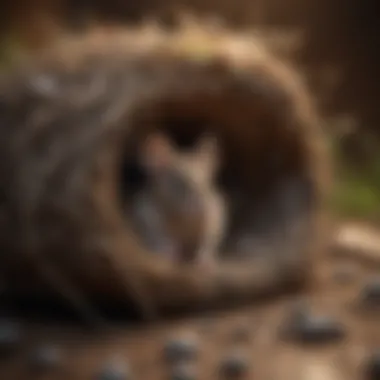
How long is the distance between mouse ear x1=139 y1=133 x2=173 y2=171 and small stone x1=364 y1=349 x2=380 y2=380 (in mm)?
474

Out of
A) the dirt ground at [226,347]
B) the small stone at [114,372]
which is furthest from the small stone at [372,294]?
the small stone at [114,372]

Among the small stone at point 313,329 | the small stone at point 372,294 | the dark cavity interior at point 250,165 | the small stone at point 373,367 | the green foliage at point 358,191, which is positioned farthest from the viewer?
the green foliage at point 358,191

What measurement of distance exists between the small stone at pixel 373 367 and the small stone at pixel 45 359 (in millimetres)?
325

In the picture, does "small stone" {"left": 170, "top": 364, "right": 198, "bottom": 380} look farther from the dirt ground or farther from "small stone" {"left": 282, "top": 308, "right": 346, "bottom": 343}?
"small stone" {"left": 282, "top": 308, "right": 346, "bottom": 343}

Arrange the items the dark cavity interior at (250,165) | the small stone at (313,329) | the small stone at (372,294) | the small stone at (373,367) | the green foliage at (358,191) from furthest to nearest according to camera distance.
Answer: the green foliage at (358,191) → the dark cavity interior at (250,165) → the small stone at (372,294) → the small stone at (313,329) → the small stone at (373,367)

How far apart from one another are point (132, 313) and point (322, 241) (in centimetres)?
32

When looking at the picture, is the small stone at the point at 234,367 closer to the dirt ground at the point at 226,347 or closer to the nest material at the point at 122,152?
the dirt ground at the point at 226,347

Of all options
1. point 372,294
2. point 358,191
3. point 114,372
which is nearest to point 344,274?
point 372,294

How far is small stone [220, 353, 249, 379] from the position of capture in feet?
2.57

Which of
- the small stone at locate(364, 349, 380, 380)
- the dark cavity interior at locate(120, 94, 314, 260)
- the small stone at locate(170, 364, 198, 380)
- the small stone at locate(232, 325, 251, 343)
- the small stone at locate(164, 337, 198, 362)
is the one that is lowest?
the small stone at locate(364, 349, 380, 380)

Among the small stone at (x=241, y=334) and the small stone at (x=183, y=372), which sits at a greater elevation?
the small stone at (x=241, y=334)

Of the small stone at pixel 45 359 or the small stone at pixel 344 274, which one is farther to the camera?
the small stone at pixel 344 274

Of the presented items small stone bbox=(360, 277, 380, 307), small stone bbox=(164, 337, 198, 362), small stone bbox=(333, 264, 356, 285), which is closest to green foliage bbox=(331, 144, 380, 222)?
small stone bbox=(333, 264, 356, 285)

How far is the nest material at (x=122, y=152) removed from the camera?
96cm
